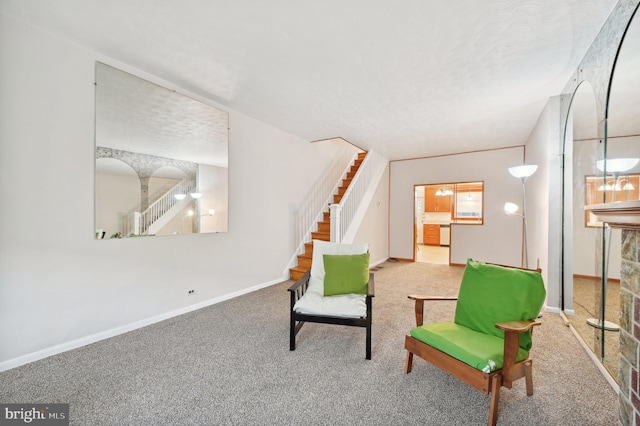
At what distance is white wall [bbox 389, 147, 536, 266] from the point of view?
595 centimetres

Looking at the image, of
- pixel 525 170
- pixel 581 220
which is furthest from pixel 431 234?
pixel 581 220

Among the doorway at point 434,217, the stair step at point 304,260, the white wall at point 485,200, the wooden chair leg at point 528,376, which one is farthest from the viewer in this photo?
the doorway at point 434,217

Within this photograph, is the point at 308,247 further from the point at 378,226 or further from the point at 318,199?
the point at 378,226

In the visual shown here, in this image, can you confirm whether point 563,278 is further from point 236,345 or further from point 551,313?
point 236,345

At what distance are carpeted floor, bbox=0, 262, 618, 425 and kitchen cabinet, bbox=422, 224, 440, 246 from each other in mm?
7800

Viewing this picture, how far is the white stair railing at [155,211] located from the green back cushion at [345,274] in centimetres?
192

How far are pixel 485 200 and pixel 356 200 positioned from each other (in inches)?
121

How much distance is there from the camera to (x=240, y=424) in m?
1.65

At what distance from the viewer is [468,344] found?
1812 mm

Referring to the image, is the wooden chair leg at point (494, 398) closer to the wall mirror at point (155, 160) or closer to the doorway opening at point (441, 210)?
the wall mirror at point (155, 160)

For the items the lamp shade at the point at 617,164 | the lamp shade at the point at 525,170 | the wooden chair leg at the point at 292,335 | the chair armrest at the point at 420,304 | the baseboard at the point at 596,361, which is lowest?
the baseboard at the point at 596,361

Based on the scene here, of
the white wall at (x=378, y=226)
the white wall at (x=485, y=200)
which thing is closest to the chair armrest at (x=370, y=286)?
the white wall at (x=378, y=226)

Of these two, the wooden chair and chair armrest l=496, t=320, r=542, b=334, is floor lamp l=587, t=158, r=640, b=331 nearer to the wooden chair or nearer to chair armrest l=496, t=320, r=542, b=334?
chair armrest l=496, t=320, r=542, b=334

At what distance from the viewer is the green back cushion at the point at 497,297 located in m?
1.89
